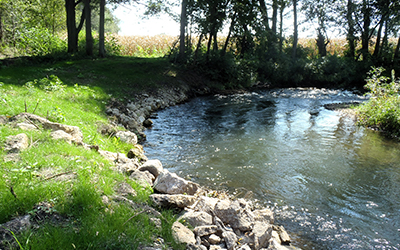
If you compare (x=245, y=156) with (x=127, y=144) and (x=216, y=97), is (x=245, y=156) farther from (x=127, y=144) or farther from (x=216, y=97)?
(x=216, y=97)

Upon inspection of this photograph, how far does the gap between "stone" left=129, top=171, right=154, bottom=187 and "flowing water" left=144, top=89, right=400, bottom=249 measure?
1.79 meters

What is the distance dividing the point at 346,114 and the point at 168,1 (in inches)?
572

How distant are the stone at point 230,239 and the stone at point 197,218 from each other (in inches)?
11.2

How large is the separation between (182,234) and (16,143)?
10.2 feet

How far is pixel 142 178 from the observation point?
4875mm

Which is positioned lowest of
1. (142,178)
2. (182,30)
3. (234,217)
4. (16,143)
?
(234,217)

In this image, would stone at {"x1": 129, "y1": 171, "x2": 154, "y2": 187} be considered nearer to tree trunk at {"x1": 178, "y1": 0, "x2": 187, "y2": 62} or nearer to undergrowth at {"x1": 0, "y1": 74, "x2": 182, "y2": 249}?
undergrowth at {"x1": 0, "y1": 74, "x2": 182, "y2": 249}

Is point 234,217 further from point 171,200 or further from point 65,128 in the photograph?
point 65,128

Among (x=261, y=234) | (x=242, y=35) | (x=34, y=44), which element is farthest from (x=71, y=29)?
(x=261, y=234)

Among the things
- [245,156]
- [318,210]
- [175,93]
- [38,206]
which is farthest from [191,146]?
[175,93]

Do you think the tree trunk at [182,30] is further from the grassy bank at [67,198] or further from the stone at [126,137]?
the grassy bank at [67,198]

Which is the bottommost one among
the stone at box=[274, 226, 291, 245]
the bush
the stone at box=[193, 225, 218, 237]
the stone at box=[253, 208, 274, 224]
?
the stone at box=[274, 226, 291, 245]

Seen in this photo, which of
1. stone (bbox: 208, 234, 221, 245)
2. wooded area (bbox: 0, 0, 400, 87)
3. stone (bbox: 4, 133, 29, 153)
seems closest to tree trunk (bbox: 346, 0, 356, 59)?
wooded area (bbox: 0, 0, 400, 87)

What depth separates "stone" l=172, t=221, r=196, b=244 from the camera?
11.6 ft
